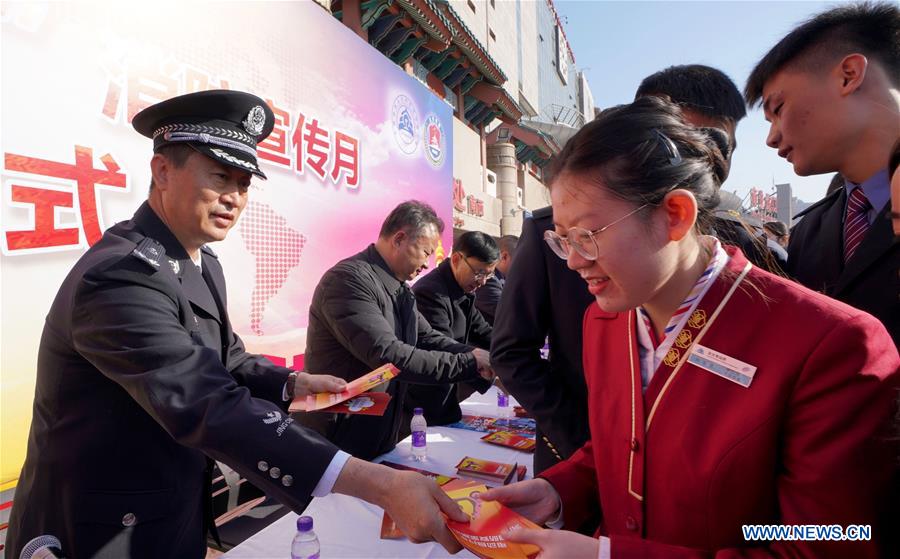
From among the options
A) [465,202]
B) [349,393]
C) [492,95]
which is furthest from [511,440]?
[492,95]

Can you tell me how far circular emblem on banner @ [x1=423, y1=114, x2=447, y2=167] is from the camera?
24.1 feet

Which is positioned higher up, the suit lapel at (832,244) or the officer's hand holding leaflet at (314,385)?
the suit lapel at (832,244)

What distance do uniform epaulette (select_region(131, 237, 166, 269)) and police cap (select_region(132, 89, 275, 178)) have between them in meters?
0.34

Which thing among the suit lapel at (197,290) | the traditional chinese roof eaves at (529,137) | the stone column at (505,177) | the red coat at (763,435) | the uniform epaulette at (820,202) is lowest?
the red coat at (763,435)

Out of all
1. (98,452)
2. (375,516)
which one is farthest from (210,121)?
(375,516)

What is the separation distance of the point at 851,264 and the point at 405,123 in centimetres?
606

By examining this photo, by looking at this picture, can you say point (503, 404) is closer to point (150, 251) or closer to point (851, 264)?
point (851, 264)

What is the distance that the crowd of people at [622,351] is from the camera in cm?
85

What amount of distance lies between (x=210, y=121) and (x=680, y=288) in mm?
1553

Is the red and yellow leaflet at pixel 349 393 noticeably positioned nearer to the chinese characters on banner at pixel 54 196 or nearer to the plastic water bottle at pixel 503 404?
the plastic water bottle at pixel 503 404

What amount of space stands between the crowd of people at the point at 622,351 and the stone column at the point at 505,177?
16.1 m

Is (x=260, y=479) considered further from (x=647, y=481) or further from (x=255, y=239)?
(x=255, y=239)

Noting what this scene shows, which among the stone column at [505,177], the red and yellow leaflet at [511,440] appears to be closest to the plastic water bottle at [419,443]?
the red and yellow leaflet at [511,440]

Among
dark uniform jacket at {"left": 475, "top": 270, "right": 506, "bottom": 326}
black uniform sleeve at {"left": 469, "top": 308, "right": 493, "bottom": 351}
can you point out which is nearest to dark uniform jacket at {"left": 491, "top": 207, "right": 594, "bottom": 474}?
black uniform sleeve at {"left": 469, "top": 308, "right": 493, "bottom": 351}
